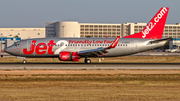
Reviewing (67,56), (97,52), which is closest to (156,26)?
(97,52)

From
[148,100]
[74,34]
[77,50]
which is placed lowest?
[148,100]

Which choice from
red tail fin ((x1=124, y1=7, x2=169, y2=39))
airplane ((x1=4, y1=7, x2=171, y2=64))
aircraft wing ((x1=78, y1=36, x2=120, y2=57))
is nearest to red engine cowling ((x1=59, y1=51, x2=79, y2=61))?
airplane ((x1=4, y1=7, x2=171, y2=64))

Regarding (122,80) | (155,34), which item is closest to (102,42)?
(155,34)

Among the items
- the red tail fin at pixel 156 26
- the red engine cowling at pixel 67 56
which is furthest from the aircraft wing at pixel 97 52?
the red tail fin at pixel 156 26

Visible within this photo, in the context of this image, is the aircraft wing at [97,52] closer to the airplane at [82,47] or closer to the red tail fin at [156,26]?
the airplane at [82,47]

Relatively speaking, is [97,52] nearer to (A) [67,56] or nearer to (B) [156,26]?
(A) [67,56]

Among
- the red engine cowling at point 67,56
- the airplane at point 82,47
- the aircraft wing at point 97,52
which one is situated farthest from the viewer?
the airplane at point 82,47

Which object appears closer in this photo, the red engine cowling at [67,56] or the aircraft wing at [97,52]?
the red engine cowling at [67,56]

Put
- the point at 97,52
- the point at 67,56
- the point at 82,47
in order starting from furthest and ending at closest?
the point at 82,47 → the point at 97,52 → the point at 67,56

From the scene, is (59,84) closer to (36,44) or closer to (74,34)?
(36,44)

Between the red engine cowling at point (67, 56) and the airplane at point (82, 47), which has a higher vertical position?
the airplane at point (82, 47)

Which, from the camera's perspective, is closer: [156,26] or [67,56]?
[67,56]

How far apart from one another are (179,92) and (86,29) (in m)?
179

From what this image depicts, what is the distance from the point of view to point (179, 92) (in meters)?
17.8
